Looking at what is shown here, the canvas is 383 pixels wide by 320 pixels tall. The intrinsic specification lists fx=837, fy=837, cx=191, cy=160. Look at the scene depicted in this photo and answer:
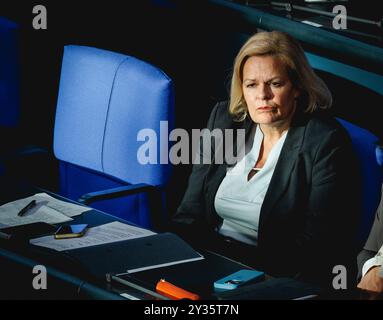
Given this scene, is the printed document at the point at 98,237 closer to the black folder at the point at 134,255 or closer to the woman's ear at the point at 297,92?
the black folder at the point at 134,255

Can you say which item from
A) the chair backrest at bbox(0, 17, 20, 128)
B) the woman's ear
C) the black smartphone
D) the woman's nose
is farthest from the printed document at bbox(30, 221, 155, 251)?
the chair backrest at bbox(0, 17, 20, 128)

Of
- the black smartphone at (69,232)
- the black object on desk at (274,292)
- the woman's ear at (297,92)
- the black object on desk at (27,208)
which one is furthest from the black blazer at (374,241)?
the black object on desk at (27,208)

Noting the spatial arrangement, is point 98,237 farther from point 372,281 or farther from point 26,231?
point 372,281

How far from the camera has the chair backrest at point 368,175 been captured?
2762mm

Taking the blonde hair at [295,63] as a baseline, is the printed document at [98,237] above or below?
below

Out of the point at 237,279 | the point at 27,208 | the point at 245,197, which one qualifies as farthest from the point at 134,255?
the point at 245,197

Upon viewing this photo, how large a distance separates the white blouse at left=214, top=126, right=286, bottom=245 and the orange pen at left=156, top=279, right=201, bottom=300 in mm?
842

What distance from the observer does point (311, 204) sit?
293cm

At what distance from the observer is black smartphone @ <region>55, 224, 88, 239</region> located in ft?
8.73

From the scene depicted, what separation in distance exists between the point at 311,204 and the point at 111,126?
931mm

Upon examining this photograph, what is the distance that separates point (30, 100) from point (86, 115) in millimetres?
1199

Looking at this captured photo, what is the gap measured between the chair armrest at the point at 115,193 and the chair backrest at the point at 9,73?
2.94 feet

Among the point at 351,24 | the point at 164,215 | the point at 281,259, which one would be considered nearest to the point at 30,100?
the point at 164,215

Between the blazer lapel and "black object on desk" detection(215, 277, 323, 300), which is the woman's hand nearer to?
"black object on desk" detection(215, 277, 323, 300)
